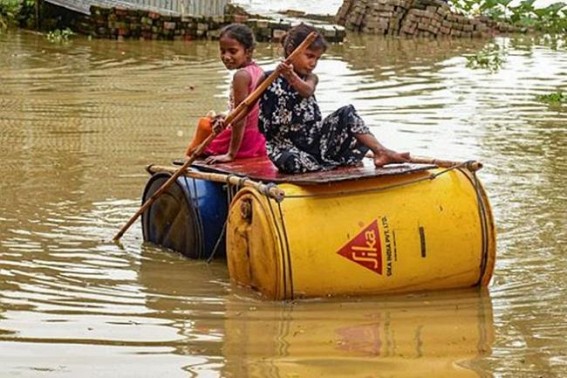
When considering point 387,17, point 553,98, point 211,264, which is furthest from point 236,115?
point 387,17

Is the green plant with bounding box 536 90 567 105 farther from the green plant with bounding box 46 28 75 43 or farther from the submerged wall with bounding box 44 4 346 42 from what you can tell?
the green plant with bounding box 46 28 75 43

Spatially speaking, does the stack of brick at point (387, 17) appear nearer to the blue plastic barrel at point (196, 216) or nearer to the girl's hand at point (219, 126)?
the blue plastic barrel at point (196, 216)

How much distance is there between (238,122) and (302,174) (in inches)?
31.6

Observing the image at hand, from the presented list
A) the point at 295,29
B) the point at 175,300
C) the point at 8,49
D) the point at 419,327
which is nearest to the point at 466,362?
the point at 419,327

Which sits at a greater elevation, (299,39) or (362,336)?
(299,39)

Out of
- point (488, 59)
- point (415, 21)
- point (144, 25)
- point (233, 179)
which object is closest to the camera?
point (233, 179)

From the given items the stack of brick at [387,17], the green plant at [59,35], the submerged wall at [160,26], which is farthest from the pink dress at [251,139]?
the stack of brick at [387,17]

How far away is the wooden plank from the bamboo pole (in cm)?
8

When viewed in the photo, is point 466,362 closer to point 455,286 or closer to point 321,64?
point 455,286

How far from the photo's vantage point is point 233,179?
6.62 metres

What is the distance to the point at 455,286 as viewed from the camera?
6.51 metres

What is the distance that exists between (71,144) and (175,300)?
15.8ft

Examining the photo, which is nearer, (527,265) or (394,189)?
(394,189)

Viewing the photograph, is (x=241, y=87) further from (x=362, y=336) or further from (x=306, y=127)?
(x=362, y=336)
